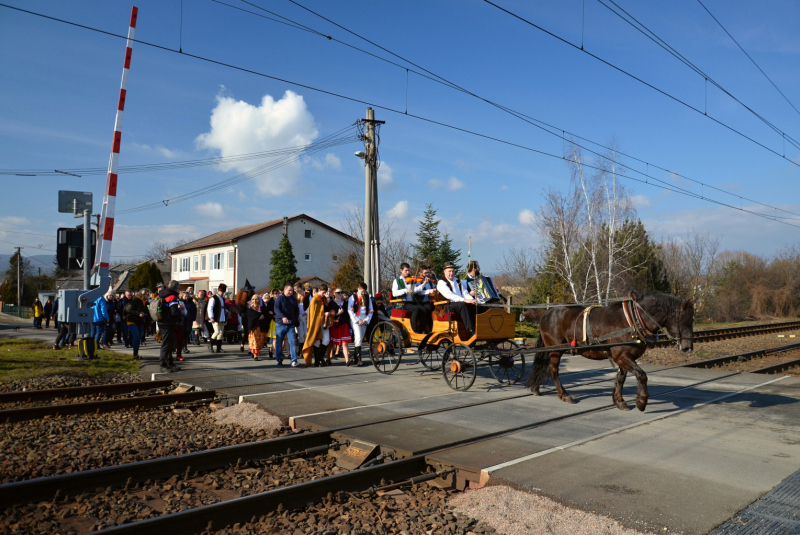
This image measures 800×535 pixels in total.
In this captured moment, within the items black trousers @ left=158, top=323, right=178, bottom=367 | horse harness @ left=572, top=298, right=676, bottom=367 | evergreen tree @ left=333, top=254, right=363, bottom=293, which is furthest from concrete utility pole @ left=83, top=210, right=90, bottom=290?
evergreen tree @ left=333, top=254, right=363, bottom=293

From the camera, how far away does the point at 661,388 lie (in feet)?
36.2

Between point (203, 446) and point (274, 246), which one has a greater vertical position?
point (274, 246)

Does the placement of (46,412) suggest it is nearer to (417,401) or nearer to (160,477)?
(160,477)

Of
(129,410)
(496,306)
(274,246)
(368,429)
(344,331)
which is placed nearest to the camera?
(368,429)

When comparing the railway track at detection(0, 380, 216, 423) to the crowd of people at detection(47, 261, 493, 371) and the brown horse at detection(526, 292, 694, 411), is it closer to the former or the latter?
the crowd of people at detection(47, 261, 493, 371)

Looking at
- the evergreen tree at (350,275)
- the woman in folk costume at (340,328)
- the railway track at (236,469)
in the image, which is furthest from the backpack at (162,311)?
the evergreen tree at (350,275)

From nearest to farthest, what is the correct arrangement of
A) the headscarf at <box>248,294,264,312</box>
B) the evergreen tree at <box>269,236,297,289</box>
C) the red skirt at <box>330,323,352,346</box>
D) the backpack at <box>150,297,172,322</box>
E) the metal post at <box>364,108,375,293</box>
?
the backpack at <box>150,297,172,322</box> → the red skirt at <box>330,323,352,346</box> → the headscarf at <box>248,294,264,312</box> → the metal post at <box>364,108,375,293</box> → the evergreen tree at <box>269,236,297,289</box>

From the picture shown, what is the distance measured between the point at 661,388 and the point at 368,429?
6.47 m

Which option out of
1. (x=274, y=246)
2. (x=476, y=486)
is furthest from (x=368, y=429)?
(x=274, y=246)

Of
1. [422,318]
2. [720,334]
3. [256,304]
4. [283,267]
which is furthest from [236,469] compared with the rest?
[283,267]

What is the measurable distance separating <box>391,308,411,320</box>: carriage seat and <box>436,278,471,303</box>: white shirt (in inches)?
55.5

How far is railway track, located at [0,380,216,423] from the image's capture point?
26.5ft

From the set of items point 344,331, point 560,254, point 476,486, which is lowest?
point 476,486

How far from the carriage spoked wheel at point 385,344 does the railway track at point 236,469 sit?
5.02m
